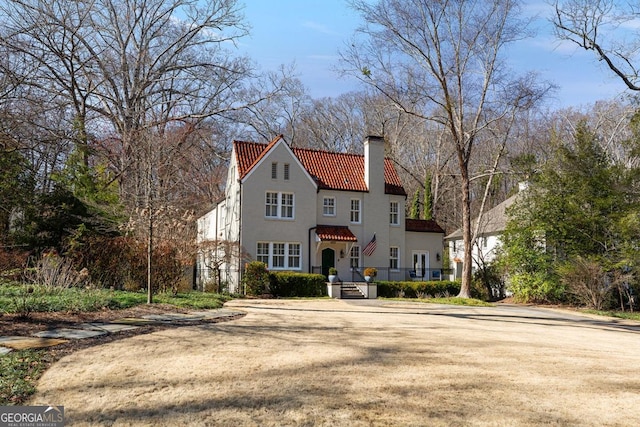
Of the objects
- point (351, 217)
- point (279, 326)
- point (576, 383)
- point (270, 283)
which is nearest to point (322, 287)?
point (270, 283)

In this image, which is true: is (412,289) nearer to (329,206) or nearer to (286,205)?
(329,206)

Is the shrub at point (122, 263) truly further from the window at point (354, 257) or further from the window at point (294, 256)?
the window at point (354, 257)

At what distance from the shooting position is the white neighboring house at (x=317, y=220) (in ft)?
86.4

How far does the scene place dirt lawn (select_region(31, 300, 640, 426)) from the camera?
5160 millimetres

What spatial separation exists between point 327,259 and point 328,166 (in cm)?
565

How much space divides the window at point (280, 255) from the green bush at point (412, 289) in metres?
4.55

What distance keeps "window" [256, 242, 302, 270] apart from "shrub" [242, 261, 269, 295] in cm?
255

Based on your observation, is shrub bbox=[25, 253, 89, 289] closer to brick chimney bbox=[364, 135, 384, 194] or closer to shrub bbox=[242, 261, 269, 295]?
shrub bbox=[242, 261, 269, 295]

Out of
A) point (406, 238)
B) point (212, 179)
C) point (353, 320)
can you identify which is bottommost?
point (353, 320)

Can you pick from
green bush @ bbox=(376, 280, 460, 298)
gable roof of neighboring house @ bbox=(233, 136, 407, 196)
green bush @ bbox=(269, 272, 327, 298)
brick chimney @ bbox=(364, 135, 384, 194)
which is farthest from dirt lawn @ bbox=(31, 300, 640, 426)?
brick chimney @ bbox=(364, 135, 384, 194)

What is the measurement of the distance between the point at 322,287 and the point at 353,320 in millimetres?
11963

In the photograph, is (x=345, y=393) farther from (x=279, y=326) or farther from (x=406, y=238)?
(x=406, y=238)

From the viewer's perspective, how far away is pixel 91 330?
29.3 feet

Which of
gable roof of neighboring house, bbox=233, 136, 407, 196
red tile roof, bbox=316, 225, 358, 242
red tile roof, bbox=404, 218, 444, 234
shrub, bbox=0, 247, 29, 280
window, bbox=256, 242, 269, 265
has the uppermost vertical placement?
gable roof of neighboring house, bbox=233, 136, 407, 196
